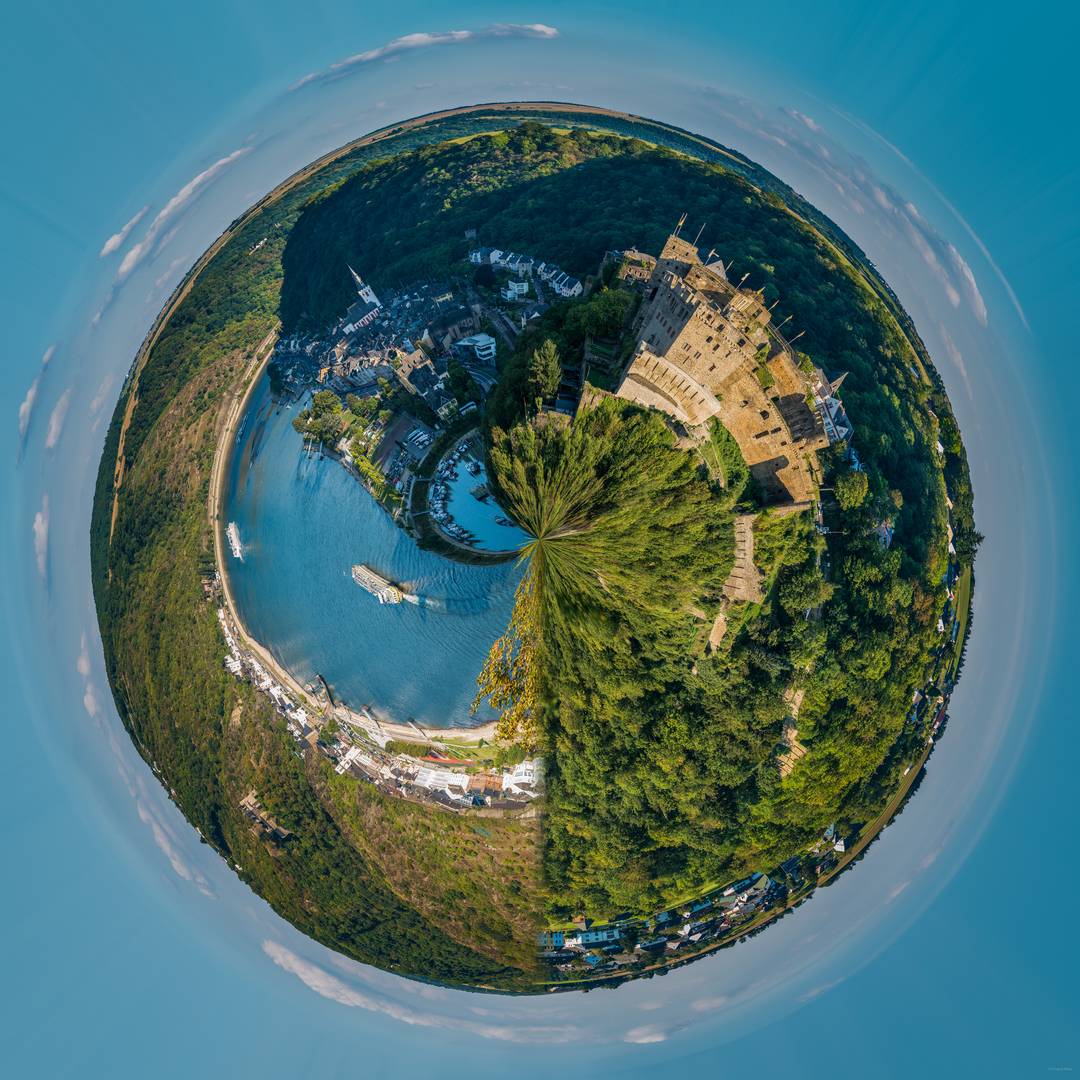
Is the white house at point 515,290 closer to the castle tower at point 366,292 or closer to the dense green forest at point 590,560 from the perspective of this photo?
the dense green forest at point 590,560

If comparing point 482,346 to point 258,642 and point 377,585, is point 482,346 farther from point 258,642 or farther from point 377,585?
point 258,642

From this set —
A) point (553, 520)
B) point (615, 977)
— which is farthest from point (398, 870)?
point (553, 520)

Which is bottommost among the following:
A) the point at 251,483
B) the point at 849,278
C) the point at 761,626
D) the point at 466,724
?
the point at 466,724

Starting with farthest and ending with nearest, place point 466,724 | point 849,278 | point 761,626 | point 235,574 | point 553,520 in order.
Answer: point 849,278
point 235,574
point 466,724
point 761,626
point 553,520

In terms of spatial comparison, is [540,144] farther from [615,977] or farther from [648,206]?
[615,977]

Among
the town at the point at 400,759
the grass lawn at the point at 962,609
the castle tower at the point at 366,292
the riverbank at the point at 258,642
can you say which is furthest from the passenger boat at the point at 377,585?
the grass lawn at the point at 962,609

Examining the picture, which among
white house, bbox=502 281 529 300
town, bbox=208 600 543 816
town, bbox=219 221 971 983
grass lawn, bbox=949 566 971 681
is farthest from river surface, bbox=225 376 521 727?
grass lawn, bbox=949 566 971 681

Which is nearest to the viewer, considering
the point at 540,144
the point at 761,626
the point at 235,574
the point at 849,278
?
the point at 761,626
